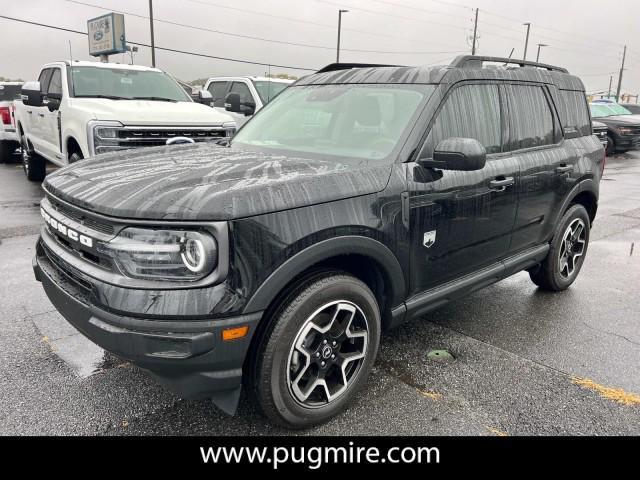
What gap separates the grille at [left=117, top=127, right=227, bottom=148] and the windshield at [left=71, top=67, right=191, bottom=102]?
1.25 metres

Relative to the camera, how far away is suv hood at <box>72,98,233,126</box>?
6.31m

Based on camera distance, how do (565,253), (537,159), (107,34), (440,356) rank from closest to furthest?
1. (440,356)
2. (537,159)
3. (565,253)
4. (107,34)

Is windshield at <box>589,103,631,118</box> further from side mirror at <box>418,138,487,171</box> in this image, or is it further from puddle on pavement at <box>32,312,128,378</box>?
puddle on pavement at <box>32,312,128,378</box>

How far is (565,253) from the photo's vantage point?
464cm

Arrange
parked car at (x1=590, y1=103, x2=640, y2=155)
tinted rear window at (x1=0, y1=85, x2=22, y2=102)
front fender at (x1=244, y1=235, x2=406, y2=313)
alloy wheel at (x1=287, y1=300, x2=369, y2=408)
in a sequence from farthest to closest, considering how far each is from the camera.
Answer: parked car at (x1=590, y1=103, x2=640, y2=155) < tinted rear window at (x1=0, y1=85, x2=22, y2=102) < alloy wheel at (x1=287, y1=300, x2=369, y2=408) < front fender at (x1=244, y1=235, x2=406, y2=313)

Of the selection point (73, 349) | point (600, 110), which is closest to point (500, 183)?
point (73, 349)

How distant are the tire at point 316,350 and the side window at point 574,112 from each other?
2734 mm

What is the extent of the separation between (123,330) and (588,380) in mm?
2751

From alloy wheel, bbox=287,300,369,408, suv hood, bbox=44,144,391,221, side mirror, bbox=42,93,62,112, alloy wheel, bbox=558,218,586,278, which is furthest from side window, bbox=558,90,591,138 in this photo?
side mirror, bbox=42,93,62,112

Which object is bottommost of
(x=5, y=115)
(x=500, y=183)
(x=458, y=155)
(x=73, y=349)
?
(x=73, y=349)

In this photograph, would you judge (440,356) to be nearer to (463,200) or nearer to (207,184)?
(463,200)

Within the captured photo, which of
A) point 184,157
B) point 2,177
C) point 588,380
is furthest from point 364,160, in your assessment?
point 2,177

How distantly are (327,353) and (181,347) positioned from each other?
0.81m

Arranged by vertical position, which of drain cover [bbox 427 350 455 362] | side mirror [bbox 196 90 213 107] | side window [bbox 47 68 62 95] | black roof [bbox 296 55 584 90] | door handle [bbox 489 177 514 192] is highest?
black roof [bbox 296 55 584 90]
